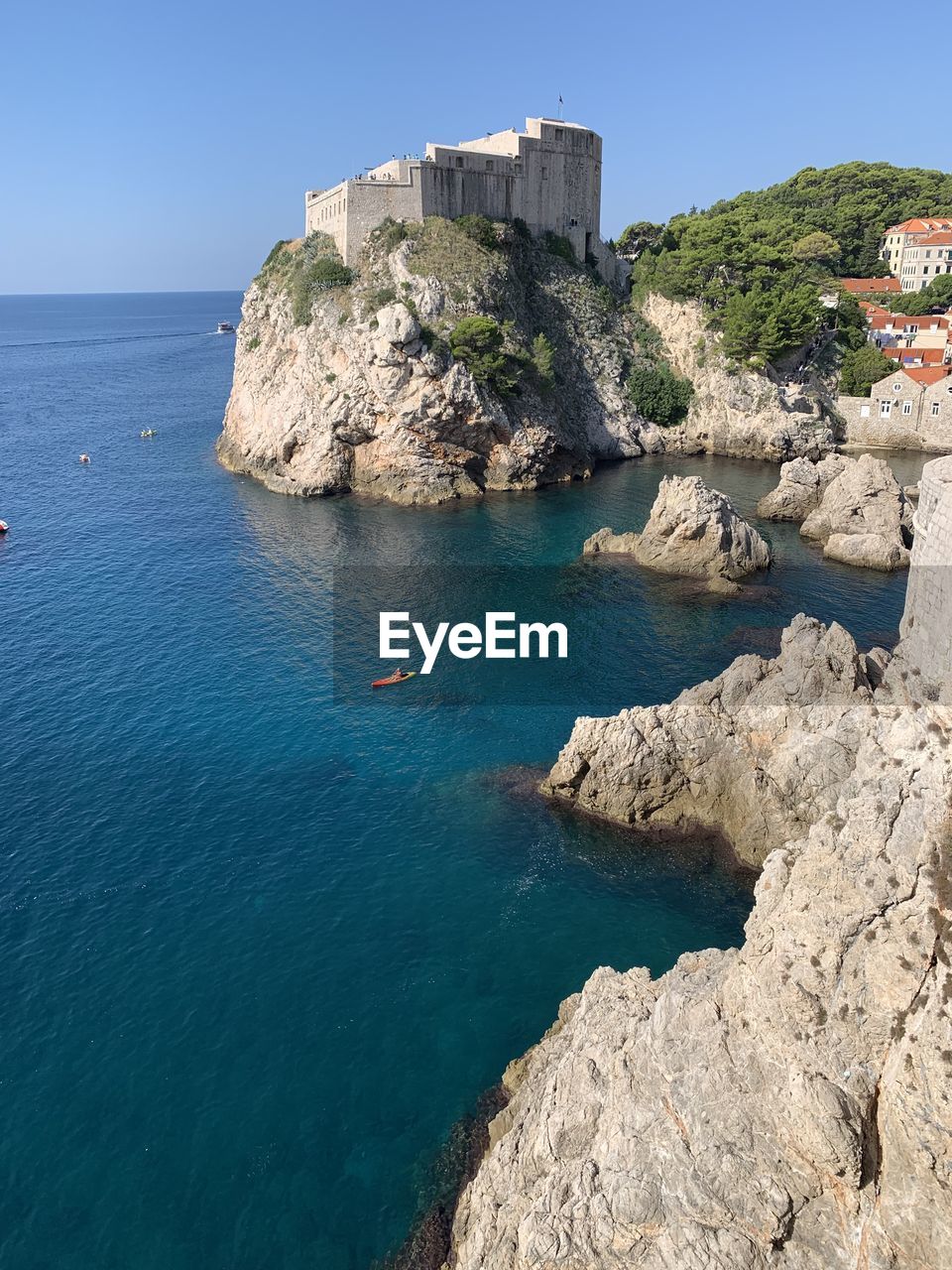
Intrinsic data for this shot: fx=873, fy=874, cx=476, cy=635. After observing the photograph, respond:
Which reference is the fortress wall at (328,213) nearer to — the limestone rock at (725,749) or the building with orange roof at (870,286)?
the limestone rock at (725,749)

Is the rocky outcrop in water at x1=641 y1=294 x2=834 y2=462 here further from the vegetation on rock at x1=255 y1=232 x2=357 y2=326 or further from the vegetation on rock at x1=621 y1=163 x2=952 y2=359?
the vegetation on rock at x1=255 y1=232 x2=357 y2=326

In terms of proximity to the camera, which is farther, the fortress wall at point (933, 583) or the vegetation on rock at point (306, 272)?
the vegetation on rock at point (306, 272)

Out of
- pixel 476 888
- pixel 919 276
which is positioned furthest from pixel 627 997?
pixel 919 276

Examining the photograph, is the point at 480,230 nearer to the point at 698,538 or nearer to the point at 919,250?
the point at 698,538

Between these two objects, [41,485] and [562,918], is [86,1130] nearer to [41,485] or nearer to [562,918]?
[562,918]

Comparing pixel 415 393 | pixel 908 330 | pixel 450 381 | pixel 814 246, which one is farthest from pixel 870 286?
pixel 415 393

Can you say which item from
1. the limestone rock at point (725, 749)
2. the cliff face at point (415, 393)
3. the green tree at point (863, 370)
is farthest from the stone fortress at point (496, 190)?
the limestone rock at point (725, 749)

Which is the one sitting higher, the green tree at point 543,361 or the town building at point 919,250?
the town building at point 919,250
